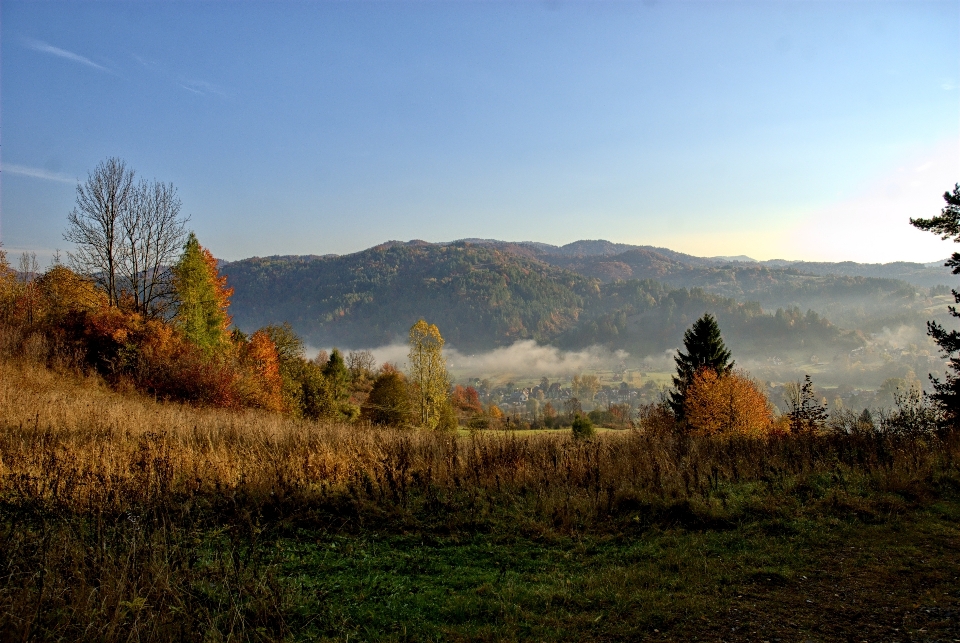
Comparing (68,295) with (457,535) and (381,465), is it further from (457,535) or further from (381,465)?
(457,535)

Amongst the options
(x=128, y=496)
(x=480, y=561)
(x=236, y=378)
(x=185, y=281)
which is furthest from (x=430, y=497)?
(x=185, y=281)

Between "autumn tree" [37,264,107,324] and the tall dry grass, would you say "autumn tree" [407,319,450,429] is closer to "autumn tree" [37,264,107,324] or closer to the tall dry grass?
"autumn tree" [37,264,107,324]

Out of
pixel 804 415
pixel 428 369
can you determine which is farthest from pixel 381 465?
pixel 428 369

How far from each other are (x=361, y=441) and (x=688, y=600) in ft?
22.4

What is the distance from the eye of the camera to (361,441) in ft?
33.1

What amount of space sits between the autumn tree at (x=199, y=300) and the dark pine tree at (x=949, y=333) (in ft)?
116

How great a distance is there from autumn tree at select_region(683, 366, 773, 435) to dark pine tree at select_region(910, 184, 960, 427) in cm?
2216

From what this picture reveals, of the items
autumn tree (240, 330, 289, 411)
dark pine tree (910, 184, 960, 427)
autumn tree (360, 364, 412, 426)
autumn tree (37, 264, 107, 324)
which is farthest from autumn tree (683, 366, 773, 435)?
autumn tree (37, 264, 107, 324)

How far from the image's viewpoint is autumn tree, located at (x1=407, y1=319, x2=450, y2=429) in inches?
1692

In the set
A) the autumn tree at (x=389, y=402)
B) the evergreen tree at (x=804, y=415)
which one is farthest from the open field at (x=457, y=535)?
the autumn tree at (x=389, y=402)

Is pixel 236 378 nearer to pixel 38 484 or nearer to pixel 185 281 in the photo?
pixel 185 281

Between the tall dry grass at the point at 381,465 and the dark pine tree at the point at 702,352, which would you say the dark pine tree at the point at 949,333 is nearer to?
the tall dry grass at the point at 381,465

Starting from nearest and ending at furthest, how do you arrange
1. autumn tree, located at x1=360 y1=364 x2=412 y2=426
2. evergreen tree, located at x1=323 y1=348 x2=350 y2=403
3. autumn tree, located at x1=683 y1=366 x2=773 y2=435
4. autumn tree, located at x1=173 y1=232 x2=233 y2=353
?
autumn tree, located at x1=173 y1=232 x2=233 y2=353 → autumn tree, located at x1=683 y1=366 x2=773 y2=435 → autumn tree, located at x1=360 y1=364 x2=412 y2=426 → evergreen tree, located at x1=323 y1=348 x2=350 y2=403

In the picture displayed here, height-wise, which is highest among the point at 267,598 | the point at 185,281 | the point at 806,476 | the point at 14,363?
the point at 185,281
